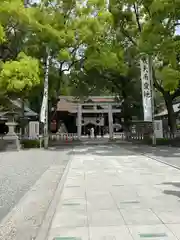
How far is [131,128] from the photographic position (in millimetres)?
32188

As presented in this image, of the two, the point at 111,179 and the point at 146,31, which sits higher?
the point at 146,31

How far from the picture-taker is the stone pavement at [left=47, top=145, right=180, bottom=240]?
4.30m

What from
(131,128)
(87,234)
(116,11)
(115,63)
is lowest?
(87,234)

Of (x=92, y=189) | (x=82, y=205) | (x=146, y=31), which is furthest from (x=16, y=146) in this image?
(x=82, y=205)

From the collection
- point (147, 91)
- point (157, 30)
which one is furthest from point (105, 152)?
point (157, 30)

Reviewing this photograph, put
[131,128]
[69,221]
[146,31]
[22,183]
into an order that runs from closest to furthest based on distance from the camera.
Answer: [69,221] < [22,183] < [146,31] < [131,128]

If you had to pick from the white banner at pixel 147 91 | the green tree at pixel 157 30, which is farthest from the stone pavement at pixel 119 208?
the white banner at pixel 147 91

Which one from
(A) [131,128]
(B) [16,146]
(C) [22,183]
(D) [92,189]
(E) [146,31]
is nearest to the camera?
(D) [92,189]

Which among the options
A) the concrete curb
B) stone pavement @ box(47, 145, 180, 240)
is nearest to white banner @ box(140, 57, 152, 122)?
stone pavement @ box(47, 145, 180, 240)

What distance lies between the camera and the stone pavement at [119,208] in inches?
169

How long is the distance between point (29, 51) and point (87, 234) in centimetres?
1998

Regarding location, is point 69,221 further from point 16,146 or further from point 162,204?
point 16,146

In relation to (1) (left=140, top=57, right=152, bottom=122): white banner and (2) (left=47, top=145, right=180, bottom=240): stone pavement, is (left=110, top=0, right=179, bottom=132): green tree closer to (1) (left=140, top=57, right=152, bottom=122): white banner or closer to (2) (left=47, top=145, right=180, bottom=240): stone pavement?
(1) (left=140, top=57, right=152, bottom=122): white banner

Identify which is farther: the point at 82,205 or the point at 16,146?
the point at 16,146
